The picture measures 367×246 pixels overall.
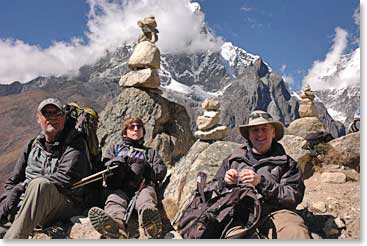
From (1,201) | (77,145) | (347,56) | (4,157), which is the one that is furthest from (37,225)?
(4,157)

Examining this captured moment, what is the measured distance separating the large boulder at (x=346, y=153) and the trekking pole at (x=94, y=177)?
4.71m

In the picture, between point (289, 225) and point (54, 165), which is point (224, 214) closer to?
point (289, 225)

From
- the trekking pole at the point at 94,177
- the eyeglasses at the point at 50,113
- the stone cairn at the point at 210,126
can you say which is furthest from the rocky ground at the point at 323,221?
the stone cairn at the point at 210,126

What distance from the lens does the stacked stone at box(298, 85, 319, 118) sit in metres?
17.2

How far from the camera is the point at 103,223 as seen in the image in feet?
12.6

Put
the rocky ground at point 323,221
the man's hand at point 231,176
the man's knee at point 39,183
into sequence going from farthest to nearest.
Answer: the rocky ground at point 323,221 → the man's knee at point 39,183 → the man's hand at point 231,176

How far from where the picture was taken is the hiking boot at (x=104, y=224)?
379cm

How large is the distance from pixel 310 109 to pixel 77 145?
572 inches

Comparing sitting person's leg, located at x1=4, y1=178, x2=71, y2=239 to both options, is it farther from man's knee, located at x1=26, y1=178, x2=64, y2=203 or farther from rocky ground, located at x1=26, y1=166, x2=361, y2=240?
rocky ground, located at x1=26, y1=166, x2=361, y2=240

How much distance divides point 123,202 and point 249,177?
5.12ft

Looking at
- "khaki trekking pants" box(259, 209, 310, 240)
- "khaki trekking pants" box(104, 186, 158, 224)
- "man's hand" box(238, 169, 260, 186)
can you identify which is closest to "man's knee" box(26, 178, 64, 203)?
"khaki trekking pants" box(104, 186, 158, 224)

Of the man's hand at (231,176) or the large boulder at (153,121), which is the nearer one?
the man's hand at (231,176)

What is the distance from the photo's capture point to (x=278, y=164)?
3.63m

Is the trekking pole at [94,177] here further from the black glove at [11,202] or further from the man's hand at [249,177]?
the man's hand at [249,177]
